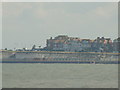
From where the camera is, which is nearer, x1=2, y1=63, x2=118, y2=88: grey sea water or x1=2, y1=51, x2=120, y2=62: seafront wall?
x1=2, y1=63, x2=118, y2=88: grey sea water

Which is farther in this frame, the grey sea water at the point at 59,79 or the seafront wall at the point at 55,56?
the seafront wall at the point at 55,56

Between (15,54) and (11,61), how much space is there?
9.79 meters

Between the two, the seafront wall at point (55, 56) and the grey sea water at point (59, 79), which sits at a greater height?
the grey sea water at point (59, 79)

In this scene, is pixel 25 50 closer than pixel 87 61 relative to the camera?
No

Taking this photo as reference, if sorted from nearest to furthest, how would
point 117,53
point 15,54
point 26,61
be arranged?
point 26,61 → point 15,54 → point 117,53

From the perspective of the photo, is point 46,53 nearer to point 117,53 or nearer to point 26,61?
point 26,61

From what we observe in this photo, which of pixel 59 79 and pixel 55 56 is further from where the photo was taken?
pixel 55 56

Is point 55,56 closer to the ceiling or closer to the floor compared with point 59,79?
closer to the floor

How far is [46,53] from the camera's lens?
577 ft

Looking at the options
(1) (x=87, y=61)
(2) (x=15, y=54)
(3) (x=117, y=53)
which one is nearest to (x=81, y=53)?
(1) (x=87, y=61)

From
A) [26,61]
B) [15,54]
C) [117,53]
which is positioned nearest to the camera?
[26,61]

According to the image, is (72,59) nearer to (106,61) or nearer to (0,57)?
(106,61)

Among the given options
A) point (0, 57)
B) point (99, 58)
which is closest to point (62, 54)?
point (99, 58)

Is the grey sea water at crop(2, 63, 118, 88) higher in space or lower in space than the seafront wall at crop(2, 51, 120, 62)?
higher
